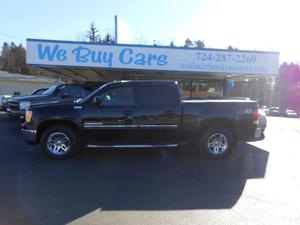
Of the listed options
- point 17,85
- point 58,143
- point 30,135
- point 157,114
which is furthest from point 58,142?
point 17,85

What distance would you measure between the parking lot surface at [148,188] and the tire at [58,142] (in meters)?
0.23

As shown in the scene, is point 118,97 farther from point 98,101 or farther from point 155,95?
point 155,95

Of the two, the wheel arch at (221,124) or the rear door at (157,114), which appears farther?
the wheel arch at (221,124)

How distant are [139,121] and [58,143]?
2.05 m

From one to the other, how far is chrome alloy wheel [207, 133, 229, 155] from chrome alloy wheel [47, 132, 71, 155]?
11.6 feet

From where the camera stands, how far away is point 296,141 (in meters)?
11.5

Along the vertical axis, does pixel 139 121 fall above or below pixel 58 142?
above

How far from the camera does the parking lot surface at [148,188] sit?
4.50m

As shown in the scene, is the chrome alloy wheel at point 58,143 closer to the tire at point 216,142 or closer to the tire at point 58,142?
the tire at point 58,142

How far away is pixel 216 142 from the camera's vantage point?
812 centimetres

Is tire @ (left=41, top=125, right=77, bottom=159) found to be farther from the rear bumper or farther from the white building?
the white building

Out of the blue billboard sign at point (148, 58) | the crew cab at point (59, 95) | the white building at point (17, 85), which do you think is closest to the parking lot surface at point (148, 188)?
the crew cab at point (59, 95)

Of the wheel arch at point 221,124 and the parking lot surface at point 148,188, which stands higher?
the wheel arch at point 221,124

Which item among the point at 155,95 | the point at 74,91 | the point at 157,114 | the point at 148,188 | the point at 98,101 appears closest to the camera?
the point at 148,188
